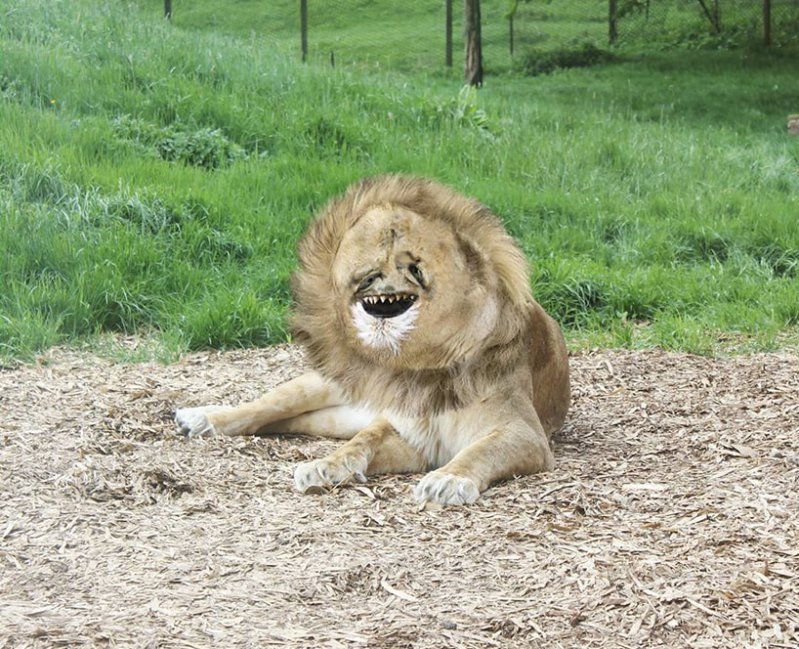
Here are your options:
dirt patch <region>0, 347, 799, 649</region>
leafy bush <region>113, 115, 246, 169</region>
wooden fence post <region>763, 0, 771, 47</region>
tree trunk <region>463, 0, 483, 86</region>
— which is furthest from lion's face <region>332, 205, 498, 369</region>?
wooden fence post <region>763, 0, 771, 47</region>

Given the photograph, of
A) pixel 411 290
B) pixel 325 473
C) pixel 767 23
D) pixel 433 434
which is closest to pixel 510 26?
pixel 767 23

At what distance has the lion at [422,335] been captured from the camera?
3596 mm

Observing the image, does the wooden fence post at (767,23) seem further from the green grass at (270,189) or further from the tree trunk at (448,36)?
the green grass at (270,189)

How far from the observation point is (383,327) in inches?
144

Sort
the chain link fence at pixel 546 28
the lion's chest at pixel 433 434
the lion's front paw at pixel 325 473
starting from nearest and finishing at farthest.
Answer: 1. the lion's front paw at pixel 325 473
2. the lion's chest at pixel 433 434
3. the chain link fence at pixel 546 28

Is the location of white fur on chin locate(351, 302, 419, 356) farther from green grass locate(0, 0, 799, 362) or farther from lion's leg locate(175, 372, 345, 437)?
green grass locate(0, 0, 799, 362)

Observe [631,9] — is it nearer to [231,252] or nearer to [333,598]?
[231,252]

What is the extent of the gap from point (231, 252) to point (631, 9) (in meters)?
16.1

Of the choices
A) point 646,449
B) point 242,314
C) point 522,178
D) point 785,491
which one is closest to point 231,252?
point 242,314

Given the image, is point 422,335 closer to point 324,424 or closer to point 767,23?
point 324,424

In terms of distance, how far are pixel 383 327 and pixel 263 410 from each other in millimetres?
1122

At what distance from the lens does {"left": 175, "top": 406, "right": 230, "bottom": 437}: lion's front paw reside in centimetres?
446

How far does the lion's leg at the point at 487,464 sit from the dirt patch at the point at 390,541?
0.20 ft

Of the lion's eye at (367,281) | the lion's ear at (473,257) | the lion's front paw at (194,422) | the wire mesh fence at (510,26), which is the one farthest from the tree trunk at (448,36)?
the lion's eye at (367,281)
